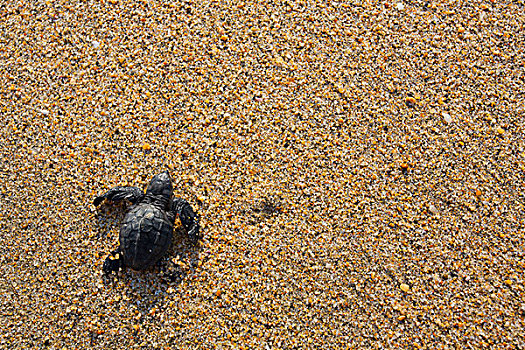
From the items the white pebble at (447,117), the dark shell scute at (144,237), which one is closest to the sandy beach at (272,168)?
the white pebble at (447,117)

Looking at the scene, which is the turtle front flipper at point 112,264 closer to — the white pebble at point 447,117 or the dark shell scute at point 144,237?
Answer: the dark shell scute at point 144,237

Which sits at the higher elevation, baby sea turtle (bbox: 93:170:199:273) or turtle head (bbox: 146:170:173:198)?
turtle head (bbox: 146:170:173:198)

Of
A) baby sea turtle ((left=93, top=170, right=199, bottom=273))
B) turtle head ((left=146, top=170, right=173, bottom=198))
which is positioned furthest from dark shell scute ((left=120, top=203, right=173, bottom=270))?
turtle head ((left=146, top=170, right=173, bottom=198))

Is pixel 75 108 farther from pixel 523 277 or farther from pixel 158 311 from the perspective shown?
pixel 523 277

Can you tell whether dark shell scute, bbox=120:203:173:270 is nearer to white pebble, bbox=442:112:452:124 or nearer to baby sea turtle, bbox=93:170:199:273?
baby sea turtle, bbox=93:170:199:273

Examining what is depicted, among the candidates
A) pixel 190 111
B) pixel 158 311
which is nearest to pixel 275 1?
pixel 190 111
